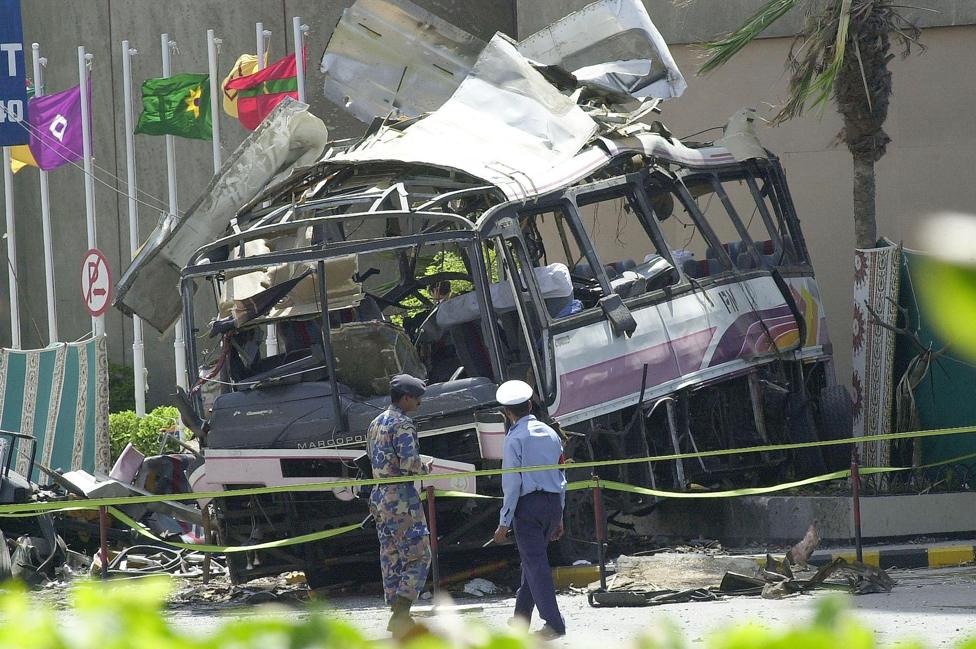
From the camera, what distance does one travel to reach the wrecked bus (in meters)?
10.5

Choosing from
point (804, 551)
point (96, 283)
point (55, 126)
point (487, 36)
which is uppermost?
point (487, 36)

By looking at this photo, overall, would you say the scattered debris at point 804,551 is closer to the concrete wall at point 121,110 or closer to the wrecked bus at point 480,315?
the wrecked bus at point 480,315

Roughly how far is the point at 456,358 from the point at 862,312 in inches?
164

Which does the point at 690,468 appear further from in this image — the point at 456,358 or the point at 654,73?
the point at 654,73

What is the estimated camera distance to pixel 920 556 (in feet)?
35.1

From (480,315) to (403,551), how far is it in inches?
91.1

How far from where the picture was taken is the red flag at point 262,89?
19578 millimetres

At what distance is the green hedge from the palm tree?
32.7 ft

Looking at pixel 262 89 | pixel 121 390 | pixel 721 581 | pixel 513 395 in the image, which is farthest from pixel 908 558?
pixel 121 390

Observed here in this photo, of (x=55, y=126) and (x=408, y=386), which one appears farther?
(x=55, y=126)

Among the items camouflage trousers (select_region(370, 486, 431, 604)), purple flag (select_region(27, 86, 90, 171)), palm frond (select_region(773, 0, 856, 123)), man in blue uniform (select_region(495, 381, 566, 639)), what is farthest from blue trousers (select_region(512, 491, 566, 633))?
purple flag (select_region(27, 86, 90, 171))

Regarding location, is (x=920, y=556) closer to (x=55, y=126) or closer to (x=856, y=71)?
(x=856, y=71)

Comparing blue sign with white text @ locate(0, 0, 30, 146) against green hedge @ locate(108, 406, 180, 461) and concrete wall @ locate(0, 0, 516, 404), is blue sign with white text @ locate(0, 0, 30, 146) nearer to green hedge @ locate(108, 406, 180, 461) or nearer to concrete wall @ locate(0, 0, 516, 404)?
green hedge @ locate(108, 406, 180, 461)

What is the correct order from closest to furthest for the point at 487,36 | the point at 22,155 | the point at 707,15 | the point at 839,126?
the point at 839,126, the point at 707,15, the point at 22,155, the point at 487,36
